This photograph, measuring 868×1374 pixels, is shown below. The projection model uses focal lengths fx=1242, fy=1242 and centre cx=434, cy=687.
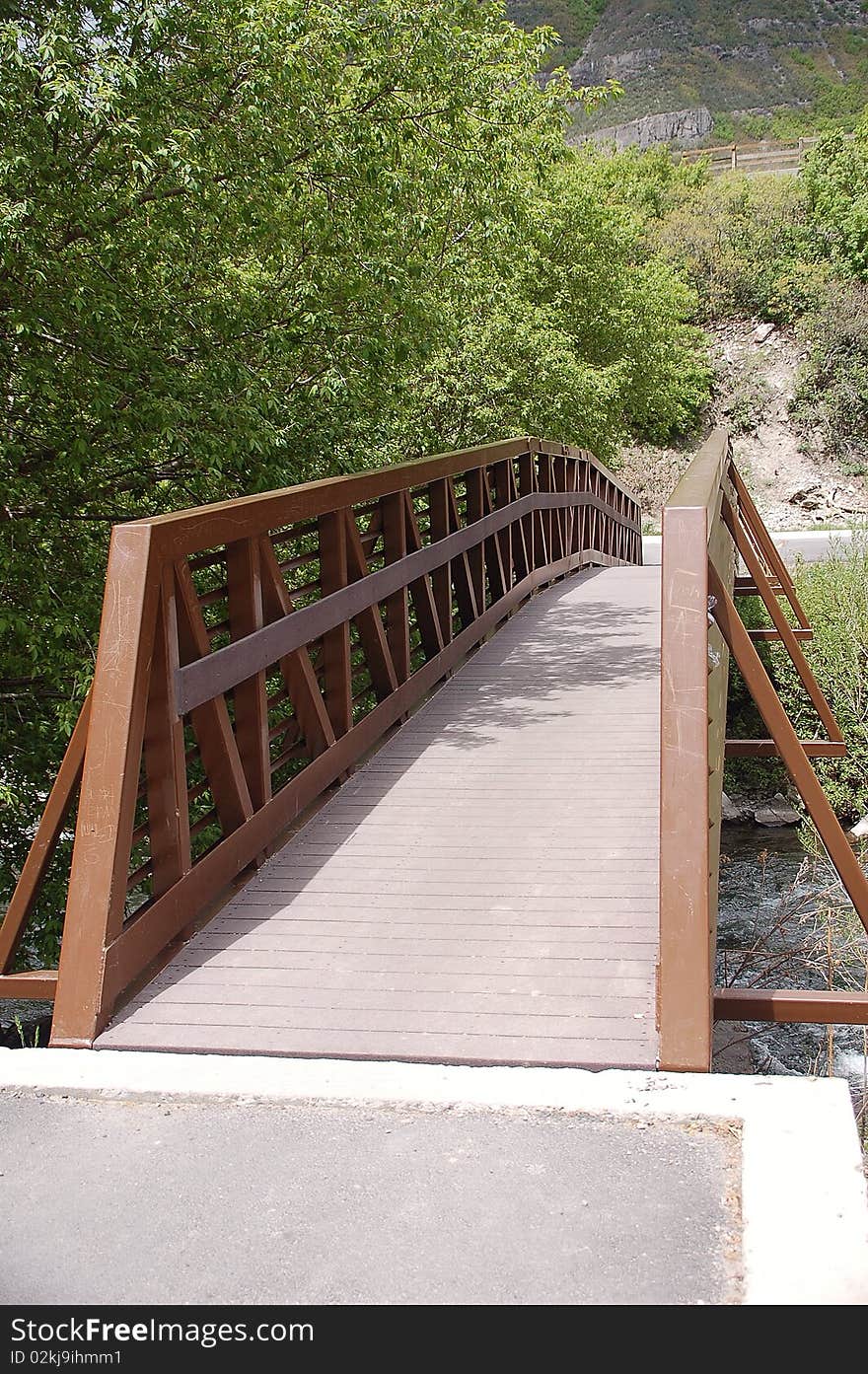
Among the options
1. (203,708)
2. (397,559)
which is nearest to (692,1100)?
(203,708)

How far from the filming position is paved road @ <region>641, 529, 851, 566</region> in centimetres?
2219

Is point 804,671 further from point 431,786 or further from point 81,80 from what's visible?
point 81,80

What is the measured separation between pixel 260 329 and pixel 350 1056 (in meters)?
6.78

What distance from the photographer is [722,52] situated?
133625mm

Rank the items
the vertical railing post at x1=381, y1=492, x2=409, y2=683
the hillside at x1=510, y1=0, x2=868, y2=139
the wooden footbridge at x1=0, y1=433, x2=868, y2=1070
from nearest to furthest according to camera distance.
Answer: the wooden footbridge at x1=0, y1=433, x2=868, y2=1070 < the vertical railing post at x1=381, y1=492, x2=409, y2=683 < the hillside at x1=510, y1=0, x2=868, y2=139

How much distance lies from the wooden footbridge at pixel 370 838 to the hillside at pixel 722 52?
12771 cm

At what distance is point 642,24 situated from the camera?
5448 inches

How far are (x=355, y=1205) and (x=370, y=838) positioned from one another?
252 cm

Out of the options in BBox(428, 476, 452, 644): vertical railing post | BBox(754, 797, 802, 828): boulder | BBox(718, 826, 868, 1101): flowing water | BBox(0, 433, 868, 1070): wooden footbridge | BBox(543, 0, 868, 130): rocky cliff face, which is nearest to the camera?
BBox(0, 433, 868, 1070): wooden footbridge

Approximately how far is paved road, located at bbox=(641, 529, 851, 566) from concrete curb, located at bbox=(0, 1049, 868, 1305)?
16.2 meters

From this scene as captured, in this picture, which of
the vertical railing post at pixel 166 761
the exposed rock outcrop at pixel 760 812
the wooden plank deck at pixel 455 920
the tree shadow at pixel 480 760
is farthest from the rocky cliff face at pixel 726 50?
the vertical railing post at pixel 166 761

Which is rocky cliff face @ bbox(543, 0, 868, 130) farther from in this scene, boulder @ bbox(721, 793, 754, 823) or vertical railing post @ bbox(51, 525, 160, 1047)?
vertical railing post @ bbox(51, 525, 160, 1047)

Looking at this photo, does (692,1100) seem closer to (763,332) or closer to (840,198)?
(763,332)

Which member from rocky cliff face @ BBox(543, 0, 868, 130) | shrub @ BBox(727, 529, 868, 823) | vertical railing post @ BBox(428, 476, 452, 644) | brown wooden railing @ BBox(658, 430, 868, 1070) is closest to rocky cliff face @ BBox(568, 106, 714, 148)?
rocky cliff face @ BBox(543, 0, 868, 130)
